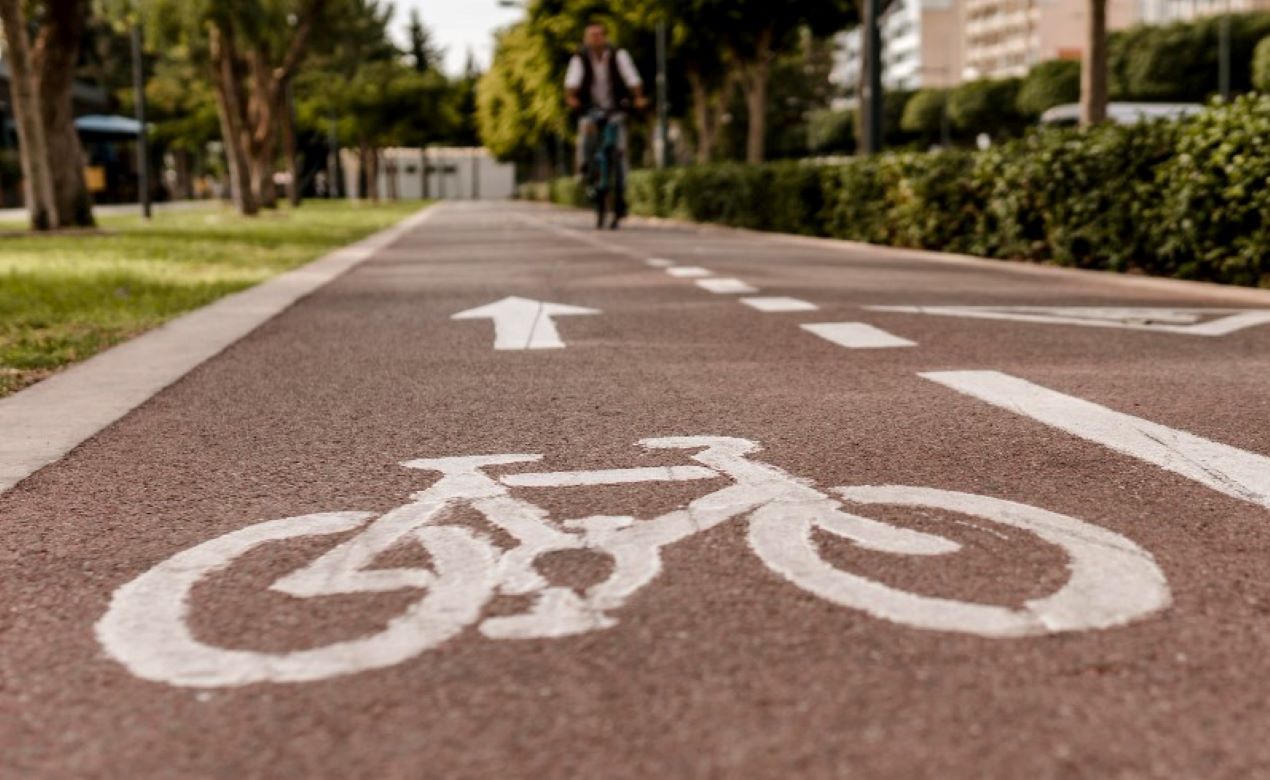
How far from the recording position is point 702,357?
6188 mm

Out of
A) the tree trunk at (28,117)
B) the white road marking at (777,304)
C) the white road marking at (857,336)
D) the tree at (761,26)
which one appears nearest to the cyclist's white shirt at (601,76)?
the tree trunk at (28,117)

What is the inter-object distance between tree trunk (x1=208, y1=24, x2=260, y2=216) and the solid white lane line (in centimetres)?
3115

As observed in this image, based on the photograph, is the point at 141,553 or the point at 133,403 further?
the point at 133,403

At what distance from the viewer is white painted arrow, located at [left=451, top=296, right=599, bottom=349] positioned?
6.82 meters

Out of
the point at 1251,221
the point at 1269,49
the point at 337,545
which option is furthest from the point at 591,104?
the point at 1269,49

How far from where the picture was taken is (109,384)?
552cm

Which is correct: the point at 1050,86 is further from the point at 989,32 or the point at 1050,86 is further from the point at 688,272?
the point at 989,32

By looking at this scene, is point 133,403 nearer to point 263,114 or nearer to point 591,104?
point 591,104

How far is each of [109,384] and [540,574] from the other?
11.1 feet

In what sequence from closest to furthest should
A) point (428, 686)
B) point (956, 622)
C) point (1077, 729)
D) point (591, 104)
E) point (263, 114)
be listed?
point (1077, 729) → point (428, 686) → point (956, 622) → point (591, 104) → point (263, 114)

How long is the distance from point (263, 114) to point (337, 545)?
40561mm

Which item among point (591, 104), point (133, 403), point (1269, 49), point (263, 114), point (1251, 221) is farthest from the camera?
point (1269, 49)

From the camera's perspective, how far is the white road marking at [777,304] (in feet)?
27.6

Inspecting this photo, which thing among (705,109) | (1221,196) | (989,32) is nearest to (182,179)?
(705,109)
